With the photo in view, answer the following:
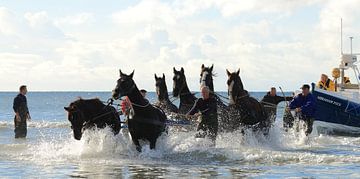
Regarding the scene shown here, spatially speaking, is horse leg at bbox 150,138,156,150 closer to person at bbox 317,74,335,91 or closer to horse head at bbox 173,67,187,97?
horse head at bbox 173,67,187,97

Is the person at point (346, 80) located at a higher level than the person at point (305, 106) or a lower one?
higher

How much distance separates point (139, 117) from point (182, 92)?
3.41 meters

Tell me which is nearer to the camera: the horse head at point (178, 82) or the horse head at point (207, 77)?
the horse head at point (207, 77)

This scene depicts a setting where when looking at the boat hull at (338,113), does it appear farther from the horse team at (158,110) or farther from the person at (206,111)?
the person at (206,111)

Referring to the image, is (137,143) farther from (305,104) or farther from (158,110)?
(305,104)

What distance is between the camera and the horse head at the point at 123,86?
42.3ft

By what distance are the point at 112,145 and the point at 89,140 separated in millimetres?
537

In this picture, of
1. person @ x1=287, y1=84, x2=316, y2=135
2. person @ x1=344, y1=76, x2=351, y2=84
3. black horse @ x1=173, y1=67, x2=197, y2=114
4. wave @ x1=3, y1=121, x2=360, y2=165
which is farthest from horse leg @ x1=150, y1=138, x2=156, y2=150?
person @ x1=344, y1=76, x2=351, y2=84

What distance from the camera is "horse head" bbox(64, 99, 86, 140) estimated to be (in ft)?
45.5

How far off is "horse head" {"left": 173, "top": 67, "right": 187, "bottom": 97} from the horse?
1.73 ft

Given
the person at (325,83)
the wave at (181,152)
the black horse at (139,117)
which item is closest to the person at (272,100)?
the wave at (181,152)

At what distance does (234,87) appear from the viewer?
50.9 feet

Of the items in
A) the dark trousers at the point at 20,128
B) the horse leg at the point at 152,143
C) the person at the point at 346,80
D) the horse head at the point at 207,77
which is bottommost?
the horse leg at the point at 152,143

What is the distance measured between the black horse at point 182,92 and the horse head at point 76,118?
11.0 ft
